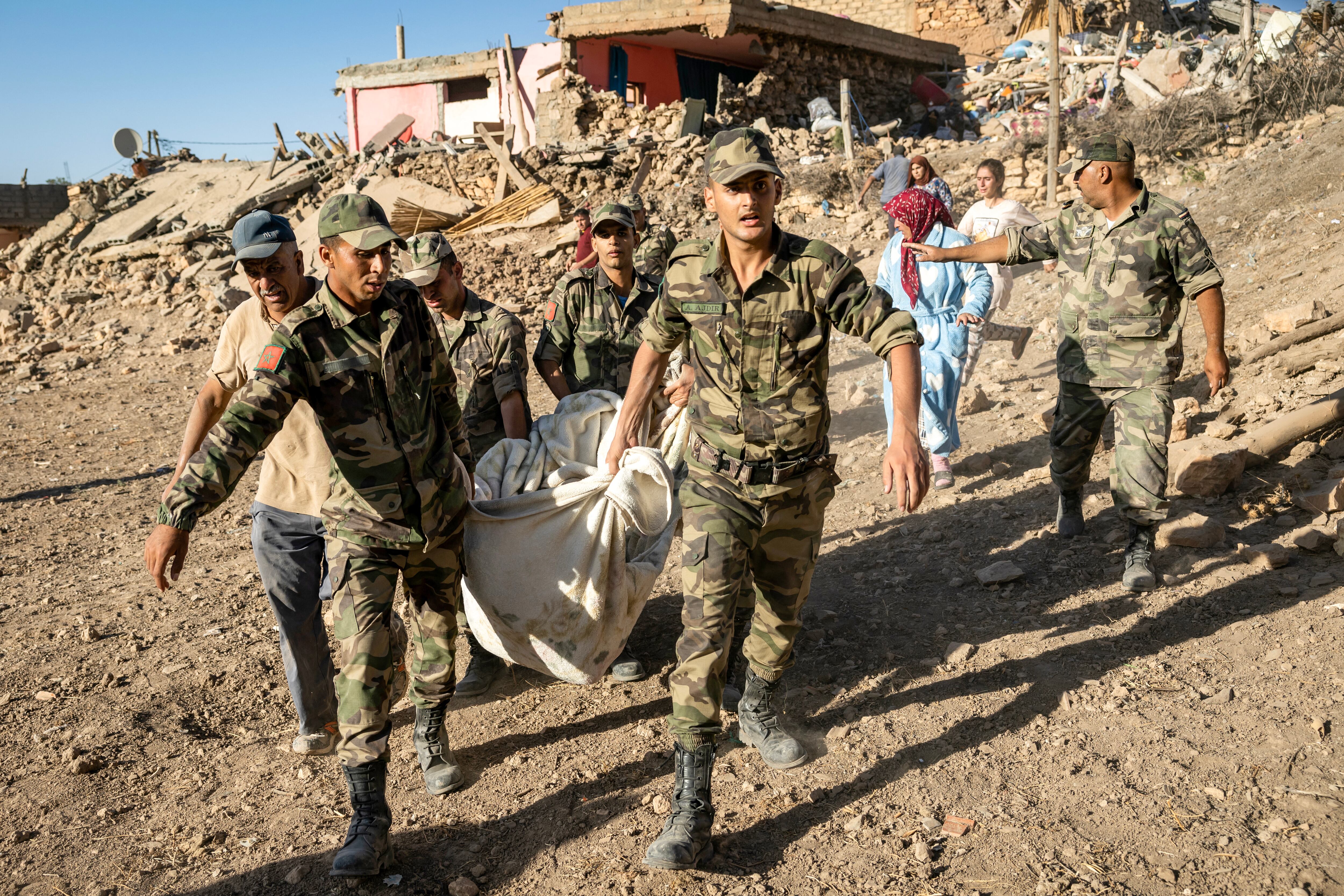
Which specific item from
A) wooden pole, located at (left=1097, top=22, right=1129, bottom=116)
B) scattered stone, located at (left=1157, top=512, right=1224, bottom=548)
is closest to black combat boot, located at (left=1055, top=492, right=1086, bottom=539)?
scattered stone, located at (left=1157, top=512, right=1224, bottom=548)

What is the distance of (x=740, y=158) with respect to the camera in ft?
8.54

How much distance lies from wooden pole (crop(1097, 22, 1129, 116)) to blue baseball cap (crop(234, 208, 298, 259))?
1301 centimetres

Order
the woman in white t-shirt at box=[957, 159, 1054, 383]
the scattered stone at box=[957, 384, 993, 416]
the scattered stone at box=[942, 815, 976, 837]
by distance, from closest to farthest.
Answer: the scattered stone at box=[942, 815, 976, 837]
the woman in white t-shirt at box=[957, 159, 1054, 383]
the scattered stone at box=[957, 384, 993, 416]

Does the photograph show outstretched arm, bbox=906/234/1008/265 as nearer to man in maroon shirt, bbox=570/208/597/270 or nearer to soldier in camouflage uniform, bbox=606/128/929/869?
man in maroon shirt, bbox=570/208/597/270

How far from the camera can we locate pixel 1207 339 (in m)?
3.99

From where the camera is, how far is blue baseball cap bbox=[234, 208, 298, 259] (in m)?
3.16

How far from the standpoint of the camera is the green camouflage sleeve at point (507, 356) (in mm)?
3908

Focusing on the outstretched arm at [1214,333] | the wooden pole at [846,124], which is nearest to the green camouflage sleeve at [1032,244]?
the outstretched arm at [1214,333]

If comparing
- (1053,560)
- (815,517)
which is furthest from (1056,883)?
(1053,560)

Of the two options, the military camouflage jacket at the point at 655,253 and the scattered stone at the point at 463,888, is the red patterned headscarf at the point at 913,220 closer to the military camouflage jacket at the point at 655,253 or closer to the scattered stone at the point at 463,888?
the military camouflage jacket at the point at 655,253

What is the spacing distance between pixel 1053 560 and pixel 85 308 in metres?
18.9

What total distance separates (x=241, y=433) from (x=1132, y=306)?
12.1ft

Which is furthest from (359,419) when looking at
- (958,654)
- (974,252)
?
(974,252)

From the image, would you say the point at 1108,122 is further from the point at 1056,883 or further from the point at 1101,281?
the point at 1056,883
